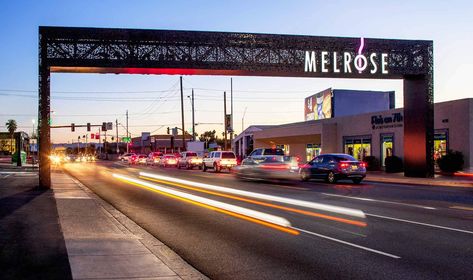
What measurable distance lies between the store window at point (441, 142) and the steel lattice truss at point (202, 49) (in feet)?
21.3

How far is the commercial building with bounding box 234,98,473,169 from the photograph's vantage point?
34.4m

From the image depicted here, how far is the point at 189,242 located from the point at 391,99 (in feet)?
221

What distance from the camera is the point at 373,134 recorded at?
4431 cm

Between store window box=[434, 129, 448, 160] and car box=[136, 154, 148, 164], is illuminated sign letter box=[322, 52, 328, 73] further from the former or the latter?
car box=[136, 154, 148, 164]

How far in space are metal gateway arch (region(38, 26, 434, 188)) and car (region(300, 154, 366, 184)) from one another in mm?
5514

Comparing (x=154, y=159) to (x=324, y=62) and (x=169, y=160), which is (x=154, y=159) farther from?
(x=324, y=62)

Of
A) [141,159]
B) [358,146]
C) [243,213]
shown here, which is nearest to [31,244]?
[243,213]

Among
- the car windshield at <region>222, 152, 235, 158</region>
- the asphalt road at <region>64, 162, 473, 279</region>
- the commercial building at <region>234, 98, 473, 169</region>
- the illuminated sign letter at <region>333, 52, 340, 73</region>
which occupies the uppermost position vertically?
the illuminated sign letter at <region>333, 52, 340, 73</region>

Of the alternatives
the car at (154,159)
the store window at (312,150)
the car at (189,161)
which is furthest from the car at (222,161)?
the car at (154,159)

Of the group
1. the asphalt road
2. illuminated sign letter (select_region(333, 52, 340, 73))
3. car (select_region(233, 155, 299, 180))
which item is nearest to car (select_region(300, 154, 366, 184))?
car (select_region(233, 155, 299, 180))

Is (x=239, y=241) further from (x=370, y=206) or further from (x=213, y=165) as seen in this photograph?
(x=213, y=165)

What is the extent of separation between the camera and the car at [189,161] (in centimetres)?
5478

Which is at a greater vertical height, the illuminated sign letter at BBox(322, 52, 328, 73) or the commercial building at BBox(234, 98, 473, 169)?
the illuminated sign letter at BBox(322, 52, 328, 73)

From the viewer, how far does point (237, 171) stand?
3138 cm
